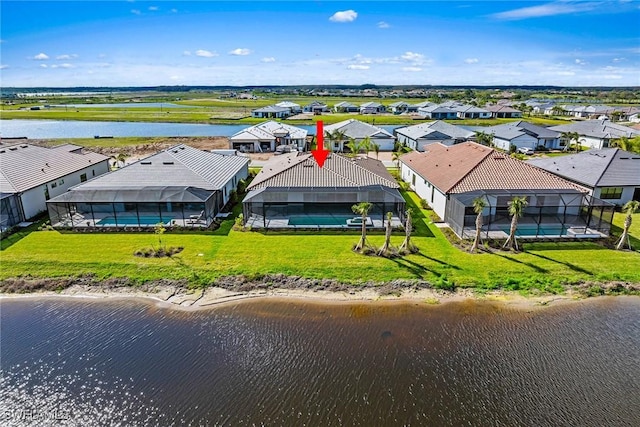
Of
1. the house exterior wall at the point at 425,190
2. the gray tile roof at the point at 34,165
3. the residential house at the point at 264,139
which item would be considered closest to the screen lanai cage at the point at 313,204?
the house exterior wall at the point at 425,190

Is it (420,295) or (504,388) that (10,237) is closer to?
(420,295)

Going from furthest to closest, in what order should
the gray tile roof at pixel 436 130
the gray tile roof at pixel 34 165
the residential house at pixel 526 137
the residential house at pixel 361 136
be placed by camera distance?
1. the residential house at pixel 526 137
2. the residential house at pixel 361 136
3. the gray tile roof at pixel 436 130
4. the gray tile roof at pixel 34 165

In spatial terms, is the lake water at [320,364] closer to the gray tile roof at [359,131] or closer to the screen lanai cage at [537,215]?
the screen lanai cage at [537,215]

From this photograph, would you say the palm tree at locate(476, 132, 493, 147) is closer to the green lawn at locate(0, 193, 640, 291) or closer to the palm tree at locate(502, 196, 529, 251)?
the green lawn at locate(0, 193, 640, 291)

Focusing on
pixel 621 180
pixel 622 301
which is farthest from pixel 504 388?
pixel 621 180

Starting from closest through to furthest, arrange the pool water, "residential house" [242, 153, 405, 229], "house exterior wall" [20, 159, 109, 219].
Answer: the pool water
"residential house" [242, 153, 405, 229]
"house exterior wall" [20, 159, 109, 219]

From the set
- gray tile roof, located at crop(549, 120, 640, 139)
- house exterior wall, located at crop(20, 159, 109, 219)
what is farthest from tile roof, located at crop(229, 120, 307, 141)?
gray tile roof, located at crop(549, 120, 640, 139)

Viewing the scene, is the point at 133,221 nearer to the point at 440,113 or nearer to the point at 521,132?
the point at 521,132
